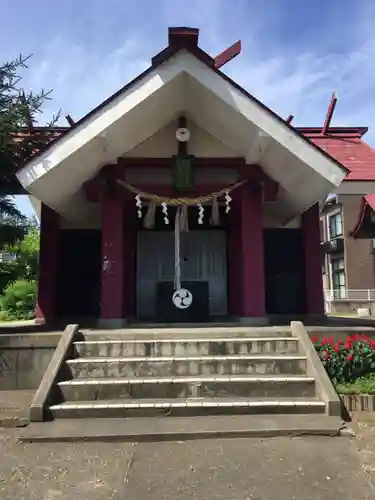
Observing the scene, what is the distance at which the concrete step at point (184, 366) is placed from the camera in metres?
5.77

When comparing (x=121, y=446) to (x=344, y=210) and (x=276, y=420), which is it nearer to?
(x=276, y=420)

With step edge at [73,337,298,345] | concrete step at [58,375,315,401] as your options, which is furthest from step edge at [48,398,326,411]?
step edge at [73,337,298,345]

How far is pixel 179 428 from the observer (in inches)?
179

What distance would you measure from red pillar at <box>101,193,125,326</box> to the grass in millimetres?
4126

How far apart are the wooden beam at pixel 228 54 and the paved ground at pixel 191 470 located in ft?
24.2

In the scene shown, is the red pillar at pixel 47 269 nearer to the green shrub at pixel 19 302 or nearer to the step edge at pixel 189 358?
the step edge at pixel 189 358

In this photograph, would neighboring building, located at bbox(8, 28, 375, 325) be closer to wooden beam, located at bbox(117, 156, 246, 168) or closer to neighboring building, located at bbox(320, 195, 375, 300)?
wooden beam, located at bbox(117, 156, 246, 168)

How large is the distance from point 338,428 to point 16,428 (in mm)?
3698

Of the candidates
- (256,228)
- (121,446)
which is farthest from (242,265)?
(121,446)

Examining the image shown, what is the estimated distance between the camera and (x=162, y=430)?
4.50m

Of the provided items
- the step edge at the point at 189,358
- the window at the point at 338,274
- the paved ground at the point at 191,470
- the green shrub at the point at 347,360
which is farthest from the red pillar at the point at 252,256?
the window at the point at 338,274

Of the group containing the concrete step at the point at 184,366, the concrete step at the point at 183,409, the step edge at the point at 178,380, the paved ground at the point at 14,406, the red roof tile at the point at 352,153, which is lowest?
the paved ground at the point at 14,406

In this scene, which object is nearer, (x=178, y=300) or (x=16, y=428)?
(x=16, y=428)

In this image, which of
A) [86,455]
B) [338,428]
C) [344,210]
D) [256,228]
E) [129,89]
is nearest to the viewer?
[86,455]
